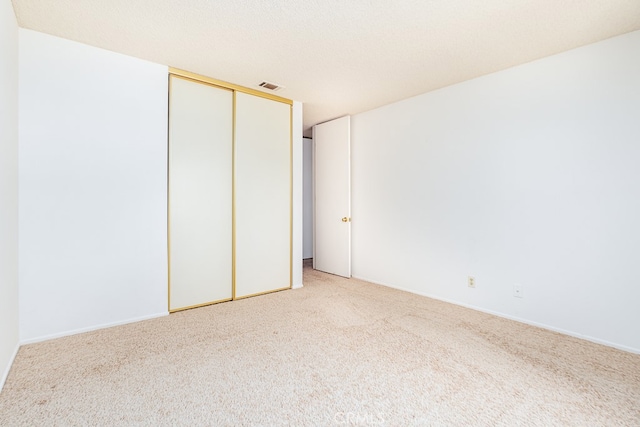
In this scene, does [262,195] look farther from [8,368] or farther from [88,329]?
[8,368]

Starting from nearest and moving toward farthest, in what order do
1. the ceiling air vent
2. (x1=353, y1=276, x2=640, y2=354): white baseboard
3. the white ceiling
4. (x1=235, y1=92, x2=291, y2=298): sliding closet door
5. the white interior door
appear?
the white ceiling < (x1=353, y1=276, x2=640, y2=354): white baseboard < the ceiling air vent < (x1=235, y1=92, x2=291, y2=298): sliding closet door < the white interior door

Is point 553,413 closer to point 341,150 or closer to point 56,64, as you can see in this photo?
point 341,150

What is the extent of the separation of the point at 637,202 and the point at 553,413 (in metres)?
1.75

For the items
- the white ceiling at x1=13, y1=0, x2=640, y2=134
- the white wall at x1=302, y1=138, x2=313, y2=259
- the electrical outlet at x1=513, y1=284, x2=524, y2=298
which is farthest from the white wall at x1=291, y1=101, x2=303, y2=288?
the electrical outlet at x1=513, y1=284, x2=524, y2=298

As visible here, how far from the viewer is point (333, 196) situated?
184 inches

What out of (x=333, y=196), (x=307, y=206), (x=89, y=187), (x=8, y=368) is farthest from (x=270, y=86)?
(x=8, y=368)

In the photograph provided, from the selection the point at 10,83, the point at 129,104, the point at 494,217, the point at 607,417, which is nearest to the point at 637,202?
the point at 494,217

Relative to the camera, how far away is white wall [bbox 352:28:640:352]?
2295 mm

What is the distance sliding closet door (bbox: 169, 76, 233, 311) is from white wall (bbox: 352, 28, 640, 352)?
6.87 ft

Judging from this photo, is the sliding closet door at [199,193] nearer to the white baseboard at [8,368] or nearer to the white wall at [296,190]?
the white wall at [296,190]

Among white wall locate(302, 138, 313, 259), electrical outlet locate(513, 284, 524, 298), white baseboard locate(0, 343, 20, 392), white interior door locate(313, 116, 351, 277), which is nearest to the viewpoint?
white baseboard locate(0, 343, 20, 392)

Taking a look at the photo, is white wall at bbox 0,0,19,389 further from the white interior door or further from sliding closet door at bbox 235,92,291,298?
the white interior door

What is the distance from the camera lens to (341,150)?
4.50 m

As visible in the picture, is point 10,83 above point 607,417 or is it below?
above
